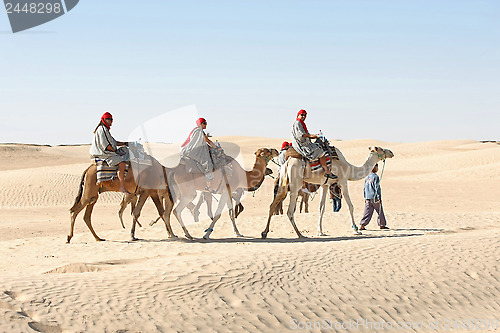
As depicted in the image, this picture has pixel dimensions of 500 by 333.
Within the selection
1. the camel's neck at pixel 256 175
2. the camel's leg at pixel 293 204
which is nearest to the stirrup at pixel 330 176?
the camel's leg at pixel 293 204

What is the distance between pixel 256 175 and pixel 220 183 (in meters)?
0.95

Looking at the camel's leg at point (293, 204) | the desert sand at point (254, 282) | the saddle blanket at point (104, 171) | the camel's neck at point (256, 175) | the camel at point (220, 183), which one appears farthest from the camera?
the camel's neck at point (256, 175)

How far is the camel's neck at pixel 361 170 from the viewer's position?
14344 millimetres

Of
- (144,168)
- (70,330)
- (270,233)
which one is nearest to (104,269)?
(70,330)

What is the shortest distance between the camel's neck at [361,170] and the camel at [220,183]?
6.07 ft

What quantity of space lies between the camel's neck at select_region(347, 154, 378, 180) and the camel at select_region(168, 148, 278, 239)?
6.07 feet

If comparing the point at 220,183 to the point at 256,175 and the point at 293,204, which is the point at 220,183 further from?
the point at 293,204

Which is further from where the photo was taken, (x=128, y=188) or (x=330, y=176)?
(x=330, y=176)

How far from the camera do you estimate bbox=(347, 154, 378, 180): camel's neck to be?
14344 millimetres

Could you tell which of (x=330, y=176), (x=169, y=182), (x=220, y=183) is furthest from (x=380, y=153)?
(x=169, y=182)

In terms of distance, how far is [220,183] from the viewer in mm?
13156

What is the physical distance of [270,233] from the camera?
47.0 ft

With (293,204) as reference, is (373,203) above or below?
below

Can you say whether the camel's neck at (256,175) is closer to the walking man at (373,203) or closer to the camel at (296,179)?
the camel at (296,179)
